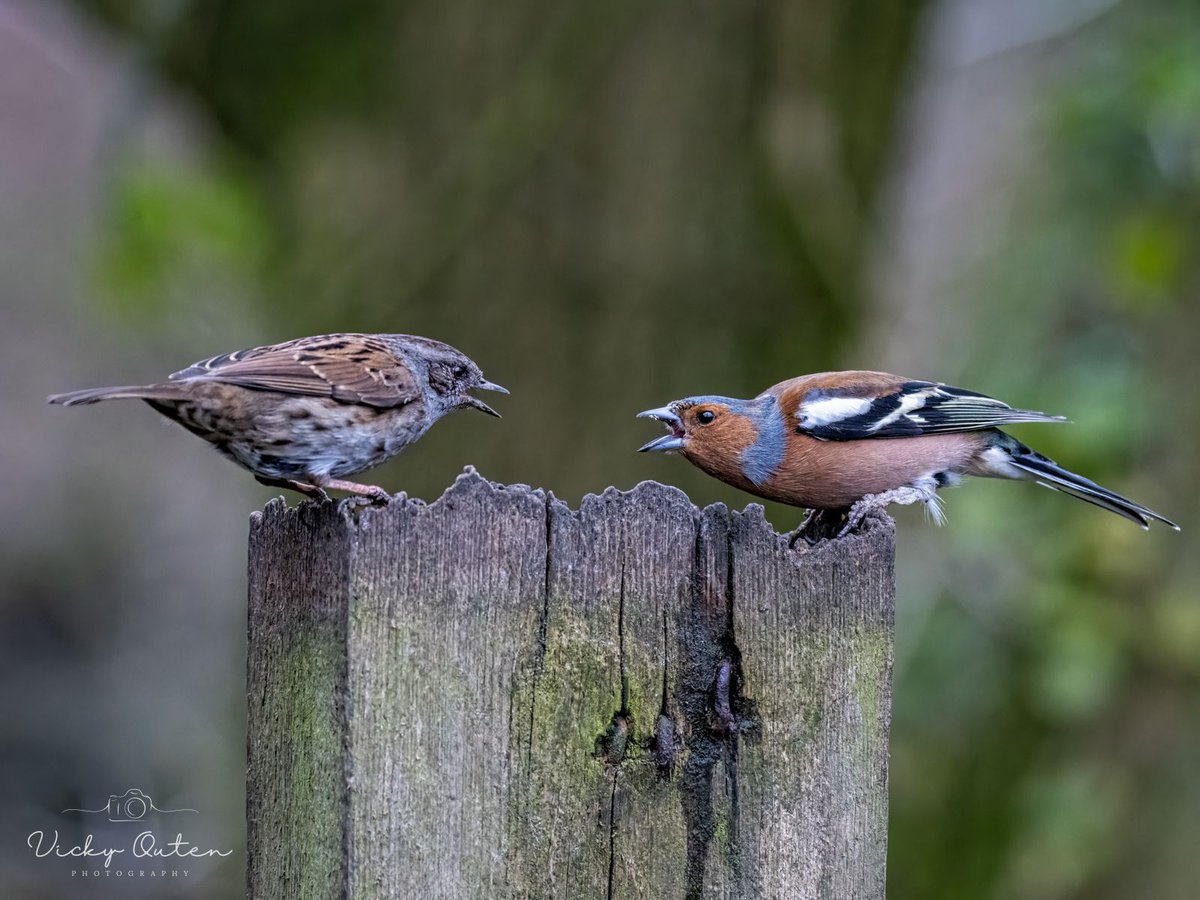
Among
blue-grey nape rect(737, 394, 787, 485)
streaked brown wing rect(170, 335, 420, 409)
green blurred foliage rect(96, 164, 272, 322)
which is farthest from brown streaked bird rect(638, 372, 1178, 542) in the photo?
green blurred foliage rect(96, 164, 272, 322)

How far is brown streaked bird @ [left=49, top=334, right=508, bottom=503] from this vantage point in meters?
3.70

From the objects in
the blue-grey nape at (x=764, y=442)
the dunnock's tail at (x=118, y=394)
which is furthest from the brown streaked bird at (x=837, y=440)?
the dunnock's tail at (x=118, y=394)

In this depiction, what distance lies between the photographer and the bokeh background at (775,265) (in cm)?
559

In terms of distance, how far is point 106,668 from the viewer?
364 inches

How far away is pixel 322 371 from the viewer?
12.7ft

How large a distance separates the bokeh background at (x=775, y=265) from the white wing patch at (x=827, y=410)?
1.26 m

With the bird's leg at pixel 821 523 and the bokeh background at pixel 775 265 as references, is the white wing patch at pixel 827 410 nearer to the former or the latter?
the bird's leg at pixel 821 523

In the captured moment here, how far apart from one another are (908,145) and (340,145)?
2964 millimetres

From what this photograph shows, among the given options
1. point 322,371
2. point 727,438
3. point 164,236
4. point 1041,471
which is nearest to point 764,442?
point 727,438

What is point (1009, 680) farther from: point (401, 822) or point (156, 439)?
point (156, 439)

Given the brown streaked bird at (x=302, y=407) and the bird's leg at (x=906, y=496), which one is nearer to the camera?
the brown streaked bird at (x=302, y=407)

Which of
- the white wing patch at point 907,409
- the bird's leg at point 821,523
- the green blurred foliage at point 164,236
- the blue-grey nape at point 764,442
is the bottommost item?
the bird's leg at point 821,523

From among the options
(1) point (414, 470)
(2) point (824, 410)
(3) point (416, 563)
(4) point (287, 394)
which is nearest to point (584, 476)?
(1) point (414, 470)

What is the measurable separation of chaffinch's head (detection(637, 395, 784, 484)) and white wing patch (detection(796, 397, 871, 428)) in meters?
0.09
